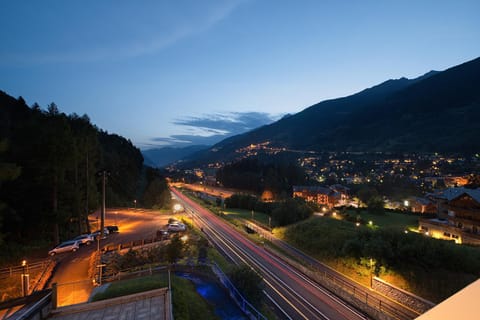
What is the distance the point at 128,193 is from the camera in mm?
58562

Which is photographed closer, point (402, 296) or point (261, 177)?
point (402, 296)

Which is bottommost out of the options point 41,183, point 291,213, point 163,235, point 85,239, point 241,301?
point 241,301

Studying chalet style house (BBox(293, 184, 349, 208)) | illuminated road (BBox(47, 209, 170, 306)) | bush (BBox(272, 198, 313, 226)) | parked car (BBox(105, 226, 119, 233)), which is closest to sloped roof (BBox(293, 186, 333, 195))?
chalet style house (BBox(293, 184, 349, 208))

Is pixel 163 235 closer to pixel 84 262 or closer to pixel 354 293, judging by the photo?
pixel 84 262

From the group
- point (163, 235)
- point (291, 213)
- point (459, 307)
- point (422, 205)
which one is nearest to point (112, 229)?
point (163, 235)

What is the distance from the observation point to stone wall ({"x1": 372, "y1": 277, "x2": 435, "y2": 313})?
16016 mm

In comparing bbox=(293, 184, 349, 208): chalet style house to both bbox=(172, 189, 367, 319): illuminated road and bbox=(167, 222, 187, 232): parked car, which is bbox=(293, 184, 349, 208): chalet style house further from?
bbox=(167, 222, 187, 232): parked car

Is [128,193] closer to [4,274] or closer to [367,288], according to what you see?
[4,274]

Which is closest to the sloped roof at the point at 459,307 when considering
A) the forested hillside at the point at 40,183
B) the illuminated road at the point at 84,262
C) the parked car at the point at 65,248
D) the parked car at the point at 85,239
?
the illuminated road at the point at 84,262

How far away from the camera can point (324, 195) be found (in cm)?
7062

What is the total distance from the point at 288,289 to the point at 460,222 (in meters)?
23.5

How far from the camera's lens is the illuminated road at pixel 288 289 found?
16484 mm

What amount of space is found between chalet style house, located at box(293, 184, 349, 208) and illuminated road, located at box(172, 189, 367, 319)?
43343mm

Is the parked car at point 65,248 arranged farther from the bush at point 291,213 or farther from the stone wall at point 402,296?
the bush at point 291,213
